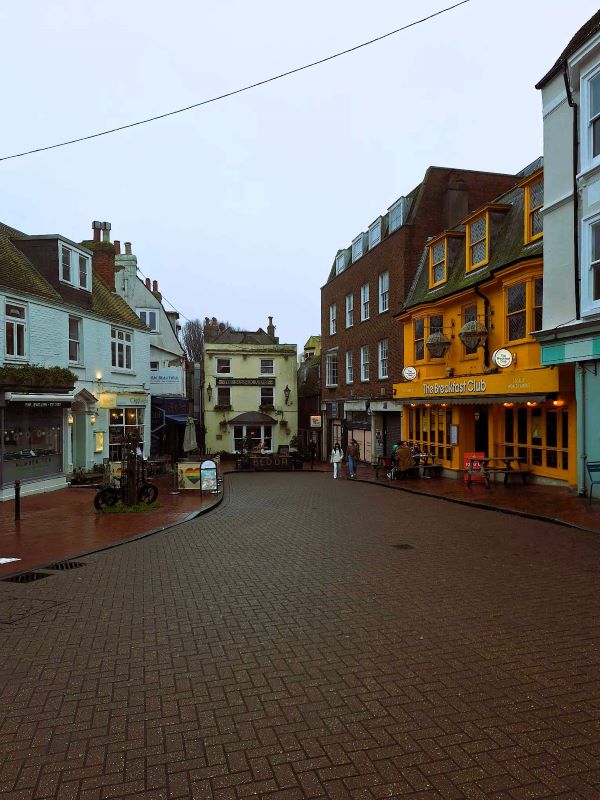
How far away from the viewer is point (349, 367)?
31859 mm

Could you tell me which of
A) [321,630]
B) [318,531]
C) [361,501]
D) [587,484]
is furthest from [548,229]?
[321,630]

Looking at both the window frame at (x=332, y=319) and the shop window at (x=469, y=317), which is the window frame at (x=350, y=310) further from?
the shop window at (x=469, y=317)

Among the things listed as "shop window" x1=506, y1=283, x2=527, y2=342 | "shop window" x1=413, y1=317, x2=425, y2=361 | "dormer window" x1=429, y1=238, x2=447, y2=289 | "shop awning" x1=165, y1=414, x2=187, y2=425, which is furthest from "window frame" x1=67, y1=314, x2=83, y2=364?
"shop window" x1=506, y1=283, x2=527, y2=342

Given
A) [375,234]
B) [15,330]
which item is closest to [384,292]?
[375,234]

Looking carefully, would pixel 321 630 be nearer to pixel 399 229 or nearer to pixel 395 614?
pixel 395 614

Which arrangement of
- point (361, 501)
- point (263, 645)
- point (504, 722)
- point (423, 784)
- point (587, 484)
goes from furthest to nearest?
1. point (361, 501)
2. point (587, 484)
3. point (263, 645)
4. point (504, 722)
5. point (423, 784)

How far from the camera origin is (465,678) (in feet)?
15.1

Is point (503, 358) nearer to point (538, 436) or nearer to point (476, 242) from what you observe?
point (538, 436)

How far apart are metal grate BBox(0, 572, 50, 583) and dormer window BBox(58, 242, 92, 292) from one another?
14.9 meters

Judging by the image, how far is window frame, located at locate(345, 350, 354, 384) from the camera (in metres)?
31.5

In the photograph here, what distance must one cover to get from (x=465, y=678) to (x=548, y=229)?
519 inches

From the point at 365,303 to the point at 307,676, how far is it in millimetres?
26346

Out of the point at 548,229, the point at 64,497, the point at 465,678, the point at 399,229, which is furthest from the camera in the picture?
the point at 399,229

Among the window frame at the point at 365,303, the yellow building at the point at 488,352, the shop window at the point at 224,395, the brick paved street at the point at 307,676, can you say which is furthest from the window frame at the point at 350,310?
the brick paved street at the point at 307,676
